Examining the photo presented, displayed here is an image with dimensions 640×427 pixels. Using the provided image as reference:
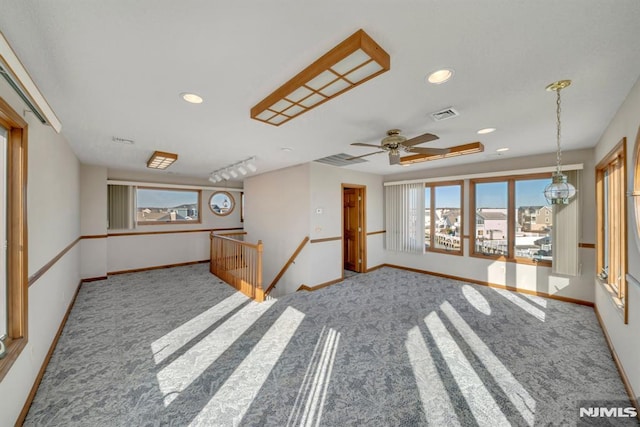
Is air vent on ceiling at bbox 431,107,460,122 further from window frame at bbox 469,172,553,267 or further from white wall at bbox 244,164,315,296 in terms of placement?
window frame at bbox 469,172,553,267

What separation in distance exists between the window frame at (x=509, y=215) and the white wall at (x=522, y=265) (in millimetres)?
77

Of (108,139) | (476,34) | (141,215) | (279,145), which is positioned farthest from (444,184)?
(141,215)

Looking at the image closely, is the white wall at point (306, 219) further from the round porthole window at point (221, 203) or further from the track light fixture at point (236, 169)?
the round porthole window at point (221, 203)

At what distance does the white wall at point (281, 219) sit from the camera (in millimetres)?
4621

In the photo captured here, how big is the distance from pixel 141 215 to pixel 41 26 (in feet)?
18.4

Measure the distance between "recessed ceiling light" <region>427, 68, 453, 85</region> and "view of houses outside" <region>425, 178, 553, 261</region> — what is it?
3.64 m

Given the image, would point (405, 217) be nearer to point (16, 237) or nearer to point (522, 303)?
point (522, 303)

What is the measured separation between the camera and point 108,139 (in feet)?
10.4

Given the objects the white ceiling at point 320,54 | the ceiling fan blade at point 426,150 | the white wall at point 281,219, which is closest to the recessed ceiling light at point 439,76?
the white ceiling at point 320,54

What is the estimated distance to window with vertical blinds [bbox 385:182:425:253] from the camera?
538 centimetres

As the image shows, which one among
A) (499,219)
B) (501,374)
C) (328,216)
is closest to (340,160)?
(328,216)
